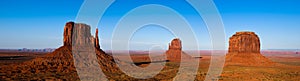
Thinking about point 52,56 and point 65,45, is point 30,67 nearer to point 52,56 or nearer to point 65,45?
point 52,56

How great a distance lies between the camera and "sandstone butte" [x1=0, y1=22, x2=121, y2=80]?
4412cm

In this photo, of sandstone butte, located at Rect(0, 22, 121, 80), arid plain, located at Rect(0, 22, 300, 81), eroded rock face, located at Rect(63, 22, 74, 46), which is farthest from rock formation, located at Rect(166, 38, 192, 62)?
eroded rock face, located at Rect(63, 22, 74, 46)

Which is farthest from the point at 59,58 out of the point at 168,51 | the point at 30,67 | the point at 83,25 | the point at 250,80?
the point at 168,51

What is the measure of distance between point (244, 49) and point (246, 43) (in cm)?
216

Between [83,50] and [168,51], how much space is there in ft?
254

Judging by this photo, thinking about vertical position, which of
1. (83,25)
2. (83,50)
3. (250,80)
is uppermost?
(83,25)

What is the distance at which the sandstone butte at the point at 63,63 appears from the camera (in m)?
44.1

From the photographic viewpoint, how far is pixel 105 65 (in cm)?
5806

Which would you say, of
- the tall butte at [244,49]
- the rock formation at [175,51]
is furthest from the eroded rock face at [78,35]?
the rock formation at [175,51]

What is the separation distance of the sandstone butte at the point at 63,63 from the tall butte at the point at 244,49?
154 feet

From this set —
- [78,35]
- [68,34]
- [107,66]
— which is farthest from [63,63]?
[78,35]

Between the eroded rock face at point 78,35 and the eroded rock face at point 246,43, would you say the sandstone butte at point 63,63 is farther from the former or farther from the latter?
the eroded rock face at point 246,43

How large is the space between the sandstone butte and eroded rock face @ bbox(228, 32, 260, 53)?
167ft

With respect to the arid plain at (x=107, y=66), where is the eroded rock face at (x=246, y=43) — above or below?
above
